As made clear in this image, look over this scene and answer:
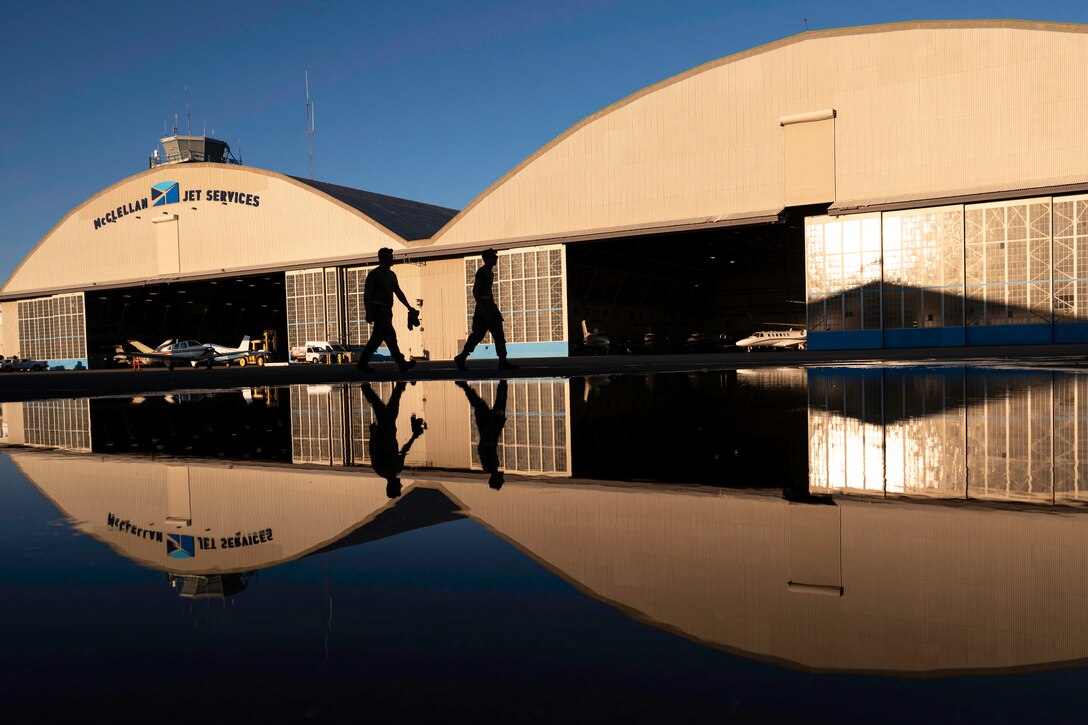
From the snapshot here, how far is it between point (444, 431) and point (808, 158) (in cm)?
2811

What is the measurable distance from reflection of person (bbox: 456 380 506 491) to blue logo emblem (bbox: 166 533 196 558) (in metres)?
1.36

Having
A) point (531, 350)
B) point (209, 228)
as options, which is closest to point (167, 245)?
point (209, 228)

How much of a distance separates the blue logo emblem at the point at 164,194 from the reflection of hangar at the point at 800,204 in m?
0.51

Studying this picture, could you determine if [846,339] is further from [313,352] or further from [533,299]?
[313,352]

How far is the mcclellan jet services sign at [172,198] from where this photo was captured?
44.4 metres

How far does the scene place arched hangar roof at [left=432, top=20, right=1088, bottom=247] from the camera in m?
27.7

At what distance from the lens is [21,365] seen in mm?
53344

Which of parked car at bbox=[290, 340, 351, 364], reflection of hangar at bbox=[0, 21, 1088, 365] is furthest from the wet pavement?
parked car at bbox=[290, 340, 351, 364]

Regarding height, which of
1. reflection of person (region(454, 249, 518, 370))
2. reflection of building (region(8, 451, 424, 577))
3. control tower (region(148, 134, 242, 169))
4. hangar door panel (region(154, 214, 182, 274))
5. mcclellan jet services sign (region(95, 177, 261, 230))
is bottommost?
reflection of building (region(8, 451, 424, 577))

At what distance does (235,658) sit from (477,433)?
179 inches

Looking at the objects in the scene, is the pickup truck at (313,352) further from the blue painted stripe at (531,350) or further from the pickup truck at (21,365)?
the pickup truck at (21,365)

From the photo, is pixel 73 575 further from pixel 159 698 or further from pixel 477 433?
pixel 477 433

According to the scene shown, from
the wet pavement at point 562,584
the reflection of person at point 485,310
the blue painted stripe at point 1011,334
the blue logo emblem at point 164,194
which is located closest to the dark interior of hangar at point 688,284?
the blue painted stripe at point 1011,334

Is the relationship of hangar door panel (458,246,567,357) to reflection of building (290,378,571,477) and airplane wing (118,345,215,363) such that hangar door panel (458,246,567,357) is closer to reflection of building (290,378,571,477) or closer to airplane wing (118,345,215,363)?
airplane wing (118,345,215,363)
